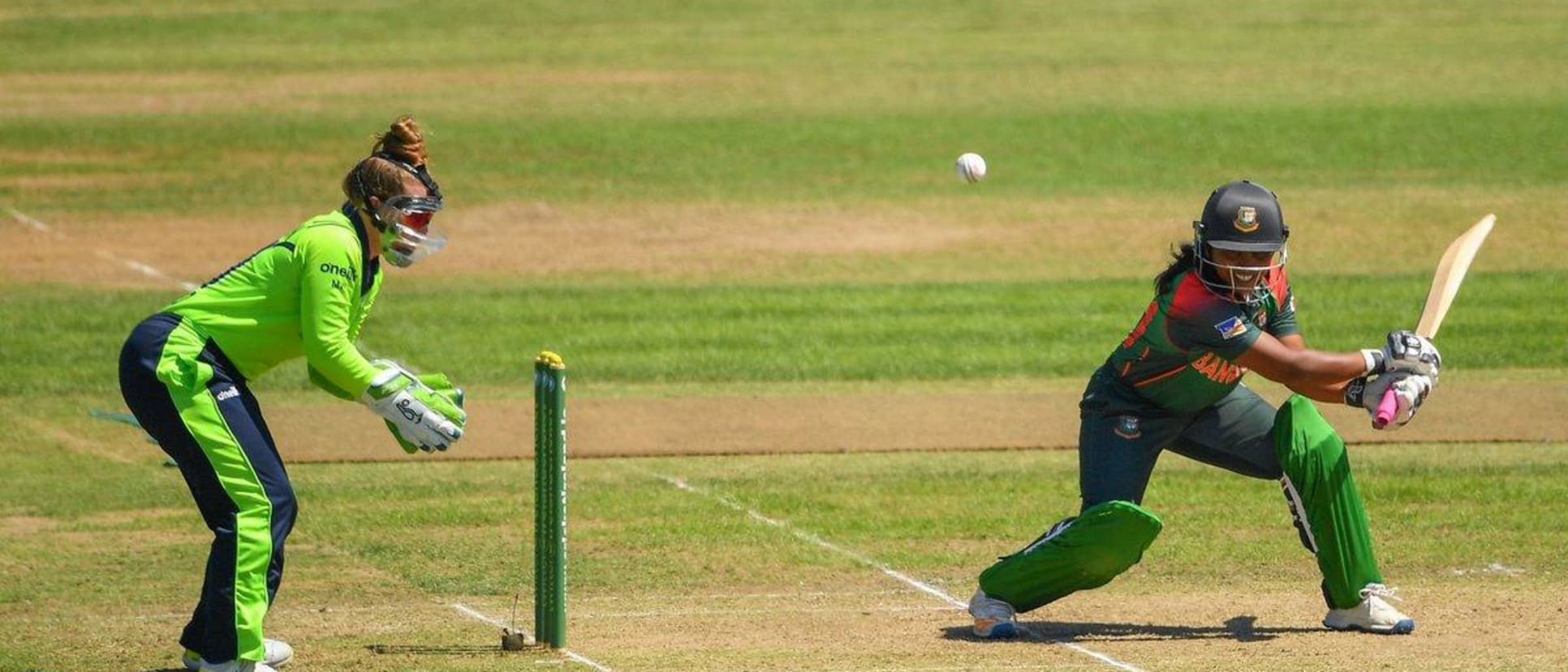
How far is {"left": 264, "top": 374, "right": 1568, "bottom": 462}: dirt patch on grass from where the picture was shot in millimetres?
13438

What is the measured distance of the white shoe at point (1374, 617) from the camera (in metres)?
8.60

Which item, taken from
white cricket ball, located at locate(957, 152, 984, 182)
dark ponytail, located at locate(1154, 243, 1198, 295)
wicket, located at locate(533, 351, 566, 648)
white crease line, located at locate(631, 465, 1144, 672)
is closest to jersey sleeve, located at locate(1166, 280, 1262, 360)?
dark ponytail, located at locate(1154, 243, 1198, 295)

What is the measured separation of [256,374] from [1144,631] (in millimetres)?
3831

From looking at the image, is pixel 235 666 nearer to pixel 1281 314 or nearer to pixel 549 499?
pixel 549 499

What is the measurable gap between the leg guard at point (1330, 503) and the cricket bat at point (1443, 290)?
0.25m

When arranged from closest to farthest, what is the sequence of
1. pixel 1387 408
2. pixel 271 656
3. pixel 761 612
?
pixel 271 656
pixel 1387 408
pixel 761 612

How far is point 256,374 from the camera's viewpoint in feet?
26.5

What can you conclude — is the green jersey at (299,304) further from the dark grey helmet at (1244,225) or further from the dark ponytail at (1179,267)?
the dark grey helmet at (1244,225)

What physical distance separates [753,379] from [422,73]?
17392mm

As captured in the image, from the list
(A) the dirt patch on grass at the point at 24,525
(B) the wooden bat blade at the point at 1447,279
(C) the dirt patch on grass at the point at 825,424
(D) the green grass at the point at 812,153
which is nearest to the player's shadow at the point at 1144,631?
(B) the wooden bat blade at the point at 1447,279

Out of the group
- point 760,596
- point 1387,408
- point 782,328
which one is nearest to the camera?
point 1387,408

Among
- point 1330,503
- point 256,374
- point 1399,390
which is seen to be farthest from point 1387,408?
point 256,374

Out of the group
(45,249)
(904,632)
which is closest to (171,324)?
(904,632)

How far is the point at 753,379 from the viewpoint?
15766 millimetres
